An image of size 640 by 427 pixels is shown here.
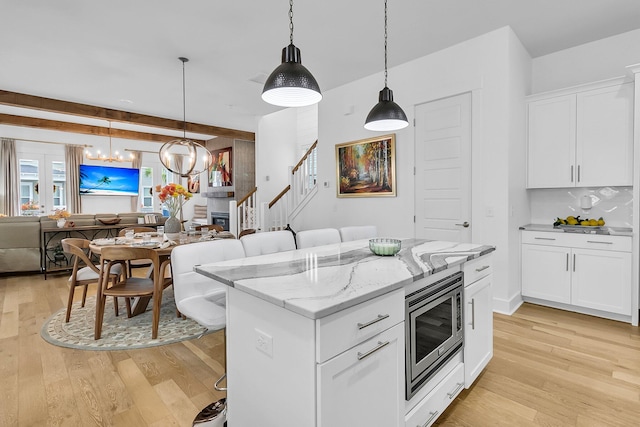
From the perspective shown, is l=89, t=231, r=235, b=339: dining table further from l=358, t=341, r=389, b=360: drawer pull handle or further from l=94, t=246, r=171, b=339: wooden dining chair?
l=358, t=341, r=389, b=360: drawer pull handle

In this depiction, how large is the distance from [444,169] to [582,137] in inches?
58.0

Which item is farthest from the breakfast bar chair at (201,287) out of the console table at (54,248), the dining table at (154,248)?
the console table at (54,248)

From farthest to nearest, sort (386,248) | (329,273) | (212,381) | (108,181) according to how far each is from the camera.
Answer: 1. (108,181)
2. (212,381)
3. (386,248)
4. (329,273)

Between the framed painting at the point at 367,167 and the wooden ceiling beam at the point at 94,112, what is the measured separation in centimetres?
429

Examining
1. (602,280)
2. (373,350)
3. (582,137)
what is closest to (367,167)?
(582,137)

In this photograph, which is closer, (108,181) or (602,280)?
(602,280)

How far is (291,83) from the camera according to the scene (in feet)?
5.97

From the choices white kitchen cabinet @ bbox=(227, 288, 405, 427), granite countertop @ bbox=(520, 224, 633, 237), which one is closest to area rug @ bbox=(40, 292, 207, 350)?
white kitchen cabinet @ bbox=(227, 288, 405, 427)

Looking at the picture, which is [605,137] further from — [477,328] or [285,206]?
[285,206]

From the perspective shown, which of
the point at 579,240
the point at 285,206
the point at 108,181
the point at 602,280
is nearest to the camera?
the point at 602,280

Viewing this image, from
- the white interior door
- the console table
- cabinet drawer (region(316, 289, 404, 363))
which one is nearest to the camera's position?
cabinet drawer (region(316, 289, 404, 363))

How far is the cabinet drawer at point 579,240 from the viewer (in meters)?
3.14

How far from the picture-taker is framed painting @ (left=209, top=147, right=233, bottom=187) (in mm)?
9047

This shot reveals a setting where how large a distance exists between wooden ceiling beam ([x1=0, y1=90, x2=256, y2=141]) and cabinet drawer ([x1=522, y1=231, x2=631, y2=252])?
→ 7.00 m
